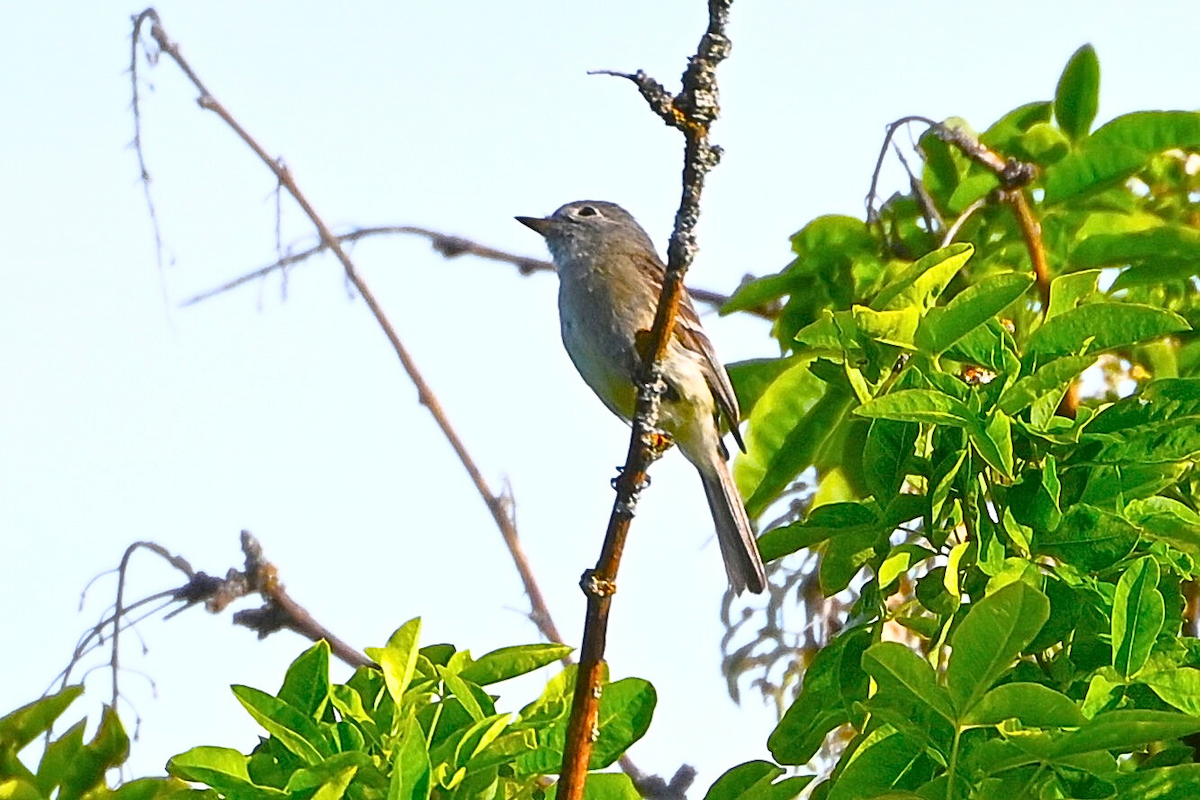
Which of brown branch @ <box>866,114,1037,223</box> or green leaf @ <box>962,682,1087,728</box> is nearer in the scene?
green leaf @ <box>962,682,1087,728</box>

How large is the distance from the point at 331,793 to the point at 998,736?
971mm

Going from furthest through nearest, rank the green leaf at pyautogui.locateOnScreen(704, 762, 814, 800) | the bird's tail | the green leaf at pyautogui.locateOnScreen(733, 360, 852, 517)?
the bird's tail < the green leaf at pyautogui.locateOnScreen(733, 360, 852, 517) < the green leaf at pyautogui.locateOnScreen(704, 762, 814, 800)

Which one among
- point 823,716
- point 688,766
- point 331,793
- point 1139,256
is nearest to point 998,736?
point 823,716

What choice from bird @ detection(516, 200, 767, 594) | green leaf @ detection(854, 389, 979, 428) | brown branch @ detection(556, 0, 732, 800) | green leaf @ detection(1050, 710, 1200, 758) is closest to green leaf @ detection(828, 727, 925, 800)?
green leaf @ detection(1050, 710, 1200, 758)

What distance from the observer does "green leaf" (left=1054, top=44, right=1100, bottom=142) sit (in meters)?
3.74

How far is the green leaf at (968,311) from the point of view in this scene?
8.64ft

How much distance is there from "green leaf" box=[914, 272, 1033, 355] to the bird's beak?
3.92m

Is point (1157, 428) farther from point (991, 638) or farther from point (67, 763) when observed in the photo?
point (67, 763)

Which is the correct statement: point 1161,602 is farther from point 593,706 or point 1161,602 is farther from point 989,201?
point 989,201

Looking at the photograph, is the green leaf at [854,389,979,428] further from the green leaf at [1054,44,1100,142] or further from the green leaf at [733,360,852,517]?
the green leaf at [1054,44,1100,142]

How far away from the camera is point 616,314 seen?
5.86m

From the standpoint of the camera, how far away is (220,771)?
8.19 ft

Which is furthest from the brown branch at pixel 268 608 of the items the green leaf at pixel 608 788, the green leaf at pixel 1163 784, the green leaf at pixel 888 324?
the green leaf at pixel 1163 784

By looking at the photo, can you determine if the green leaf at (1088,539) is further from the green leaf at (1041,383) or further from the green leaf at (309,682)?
the green leaf at (309,682)
